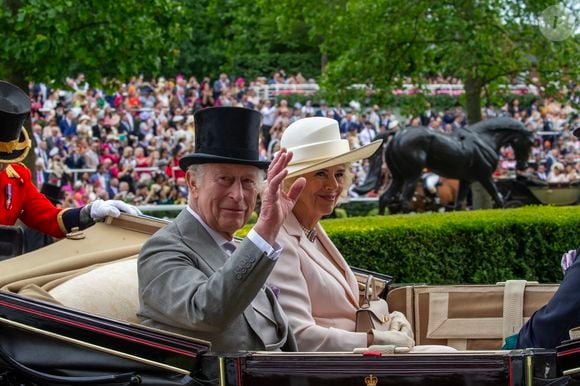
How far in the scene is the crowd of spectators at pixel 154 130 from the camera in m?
17.3

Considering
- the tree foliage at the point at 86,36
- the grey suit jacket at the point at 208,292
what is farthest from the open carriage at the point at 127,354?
the tree foliage at the point at 86,36

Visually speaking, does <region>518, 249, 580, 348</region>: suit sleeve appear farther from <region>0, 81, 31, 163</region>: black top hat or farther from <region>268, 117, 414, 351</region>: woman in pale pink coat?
<region>0, 81, 31, 163</region>: black top hat

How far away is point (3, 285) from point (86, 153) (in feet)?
47.2

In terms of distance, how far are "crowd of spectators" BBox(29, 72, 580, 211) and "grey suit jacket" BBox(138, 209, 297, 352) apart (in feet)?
34.8

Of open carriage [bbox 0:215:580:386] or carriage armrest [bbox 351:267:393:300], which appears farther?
carriage armrest [bbox 351:267:393:300]

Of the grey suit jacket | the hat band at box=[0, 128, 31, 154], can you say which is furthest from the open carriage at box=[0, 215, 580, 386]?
the hat band at box=[0, 128, 31, 154]

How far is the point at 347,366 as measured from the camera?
2914mm

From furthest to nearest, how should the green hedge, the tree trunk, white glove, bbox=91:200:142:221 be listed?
Answer: the tree trunk, the green hedge, white glove, bbox=91:200:142:221

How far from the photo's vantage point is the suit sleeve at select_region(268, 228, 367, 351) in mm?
3715

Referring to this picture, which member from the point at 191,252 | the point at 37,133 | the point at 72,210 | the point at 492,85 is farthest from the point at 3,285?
the point at 37,133

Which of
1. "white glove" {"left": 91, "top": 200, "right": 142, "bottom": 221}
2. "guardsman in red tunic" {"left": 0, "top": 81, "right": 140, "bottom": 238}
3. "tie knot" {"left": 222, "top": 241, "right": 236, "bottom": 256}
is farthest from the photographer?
"guardsman in red tunic" {"left": 0, "top": 81, "right": 140, "bottom": 238}

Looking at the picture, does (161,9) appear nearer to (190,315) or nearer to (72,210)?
(72,210)

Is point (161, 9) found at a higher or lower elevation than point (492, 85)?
higher

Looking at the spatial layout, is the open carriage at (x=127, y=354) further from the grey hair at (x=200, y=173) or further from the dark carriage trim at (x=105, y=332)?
the grey hair at (x=200, y=173)
